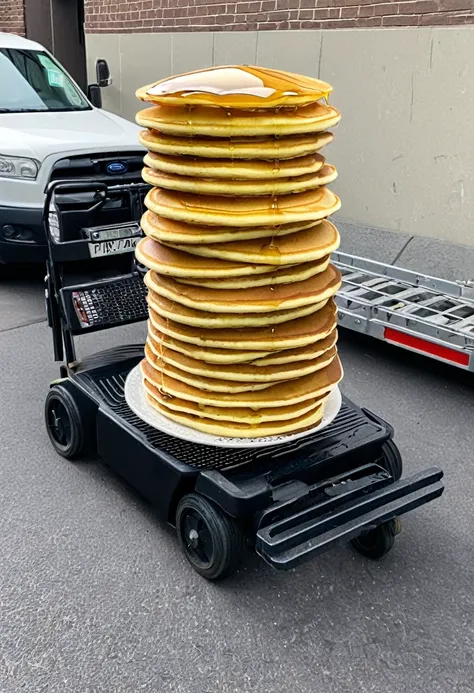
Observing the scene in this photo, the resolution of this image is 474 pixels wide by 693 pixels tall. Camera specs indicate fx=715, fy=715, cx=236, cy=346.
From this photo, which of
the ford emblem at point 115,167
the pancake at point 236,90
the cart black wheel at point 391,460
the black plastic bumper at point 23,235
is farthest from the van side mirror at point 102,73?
the cart black wheel at point 391,460

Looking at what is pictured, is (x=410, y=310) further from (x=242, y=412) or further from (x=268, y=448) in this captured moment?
(x=242, y=412)

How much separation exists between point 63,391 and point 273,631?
5.91 feet

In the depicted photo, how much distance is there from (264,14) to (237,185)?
21.8 ft

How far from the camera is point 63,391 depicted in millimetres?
4031

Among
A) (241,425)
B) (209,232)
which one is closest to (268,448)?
(241,425)

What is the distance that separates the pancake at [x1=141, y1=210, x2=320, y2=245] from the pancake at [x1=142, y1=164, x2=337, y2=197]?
5.4 inches

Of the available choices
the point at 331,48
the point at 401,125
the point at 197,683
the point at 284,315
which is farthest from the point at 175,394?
the point at 331,48

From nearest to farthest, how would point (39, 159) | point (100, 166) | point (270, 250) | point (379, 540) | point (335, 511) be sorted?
point (270, 250), point (335, 511), point (379, 540), point (39, 159), point (100, 166)

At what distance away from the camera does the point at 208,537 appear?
10.4 ft

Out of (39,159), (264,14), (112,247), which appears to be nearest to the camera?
(112,247)

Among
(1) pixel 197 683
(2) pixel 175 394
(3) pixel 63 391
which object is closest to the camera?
(1) pixel 197 683

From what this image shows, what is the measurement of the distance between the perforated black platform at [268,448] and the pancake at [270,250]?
931mm

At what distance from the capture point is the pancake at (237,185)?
2812 millimetres

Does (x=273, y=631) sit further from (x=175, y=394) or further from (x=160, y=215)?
(x=160, y=215)
